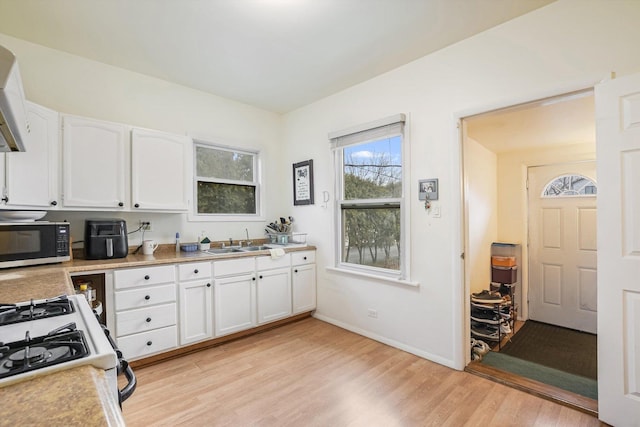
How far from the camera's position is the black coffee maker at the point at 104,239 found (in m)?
2.44

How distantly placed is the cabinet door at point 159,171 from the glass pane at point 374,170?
1.68 meters

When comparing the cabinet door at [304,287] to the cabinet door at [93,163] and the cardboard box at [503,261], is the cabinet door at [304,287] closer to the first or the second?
the cabinet door at [93,163]

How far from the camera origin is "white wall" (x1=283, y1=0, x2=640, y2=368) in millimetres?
1865

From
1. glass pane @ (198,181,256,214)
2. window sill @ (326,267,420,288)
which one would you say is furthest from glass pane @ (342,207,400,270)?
glass pane @ (198,181,256,214)

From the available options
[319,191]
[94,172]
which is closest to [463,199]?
[319,191]

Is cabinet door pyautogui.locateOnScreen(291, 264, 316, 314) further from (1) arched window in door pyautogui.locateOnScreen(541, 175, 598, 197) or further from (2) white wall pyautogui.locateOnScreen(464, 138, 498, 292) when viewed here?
(1) arched window in door pyautogui.locateOnScreen(541, 175, 598, 197)

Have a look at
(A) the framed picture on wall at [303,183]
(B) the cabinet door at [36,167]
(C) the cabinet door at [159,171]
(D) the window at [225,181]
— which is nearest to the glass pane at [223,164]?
(D) the window at [225,181]

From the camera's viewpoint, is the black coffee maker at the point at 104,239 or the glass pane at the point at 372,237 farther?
the glass pane at the point at 372,237

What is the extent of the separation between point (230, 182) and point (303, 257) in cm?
127

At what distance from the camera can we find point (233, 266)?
2.94m

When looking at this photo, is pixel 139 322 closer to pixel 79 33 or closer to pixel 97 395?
pixel 97 395

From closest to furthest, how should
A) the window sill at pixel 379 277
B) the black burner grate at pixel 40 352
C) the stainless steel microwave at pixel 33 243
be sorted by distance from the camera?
the black burner grate at pixel 40 352
the stainless steel microwave at pixel 33 243
the window sill at pixel 379 277

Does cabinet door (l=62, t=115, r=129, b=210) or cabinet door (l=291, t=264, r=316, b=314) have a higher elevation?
cabinet door (l=62, t=115, r=129, b=210)

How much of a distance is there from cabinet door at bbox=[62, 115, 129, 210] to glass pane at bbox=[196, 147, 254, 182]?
91 cm
